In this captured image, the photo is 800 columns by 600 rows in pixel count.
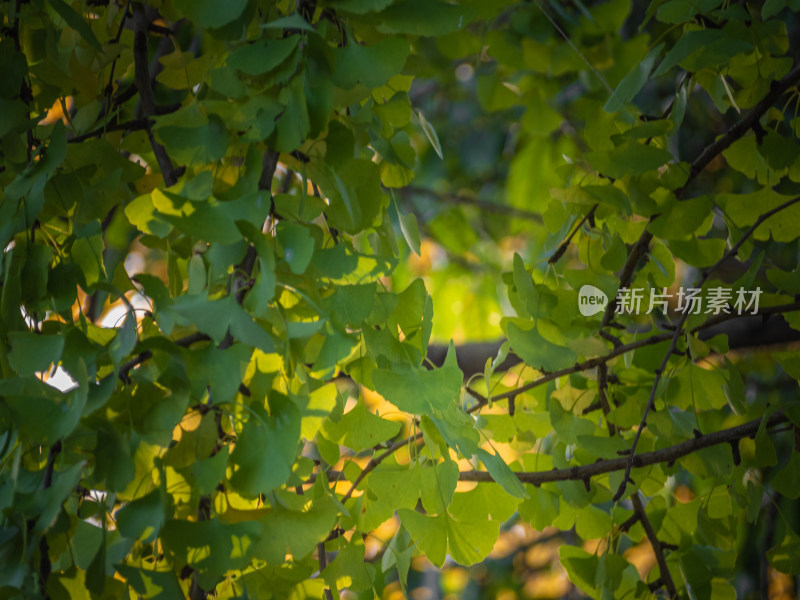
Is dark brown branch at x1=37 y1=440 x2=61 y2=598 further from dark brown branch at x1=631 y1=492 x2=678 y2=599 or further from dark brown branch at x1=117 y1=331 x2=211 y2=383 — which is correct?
dark brown branch at x1=631 y1=492 x2=678 y2=599

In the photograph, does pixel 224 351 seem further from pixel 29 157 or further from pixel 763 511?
pixel 763 511

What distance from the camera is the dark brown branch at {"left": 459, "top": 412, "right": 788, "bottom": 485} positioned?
0.44 metres

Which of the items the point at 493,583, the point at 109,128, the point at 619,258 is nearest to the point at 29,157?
the point at 109,128

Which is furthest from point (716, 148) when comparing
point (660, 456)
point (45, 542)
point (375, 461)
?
point (45, 542)

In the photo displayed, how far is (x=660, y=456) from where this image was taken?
443 millimetres

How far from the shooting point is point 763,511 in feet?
2.89

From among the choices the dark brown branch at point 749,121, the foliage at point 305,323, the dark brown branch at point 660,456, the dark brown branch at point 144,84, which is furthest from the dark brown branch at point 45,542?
the dark brown branch at point 749,121

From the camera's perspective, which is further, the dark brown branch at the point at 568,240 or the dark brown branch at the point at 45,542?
the dark brown branch at the point at 568,240

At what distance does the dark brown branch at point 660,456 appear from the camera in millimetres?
437

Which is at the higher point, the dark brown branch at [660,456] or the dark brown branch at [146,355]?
the dark brown branch at [146,355]

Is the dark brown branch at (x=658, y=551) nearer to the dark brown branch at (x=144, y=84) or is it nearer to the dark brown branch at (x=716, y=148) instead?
the dark brown branch at (x=716, y=148)

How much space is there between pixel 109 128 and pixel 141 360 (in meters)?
0.16

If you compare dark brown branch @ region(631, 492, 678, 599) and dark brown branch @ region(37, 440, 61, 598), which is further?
dark brown branch @ region(631, 492, 678, 599)

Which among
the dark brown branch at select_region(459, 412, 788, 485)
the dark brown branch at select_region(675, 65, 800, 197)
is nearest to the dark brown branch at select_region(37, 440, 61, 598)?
the dark brown branch at select_region(459, 412, 788, 485)
